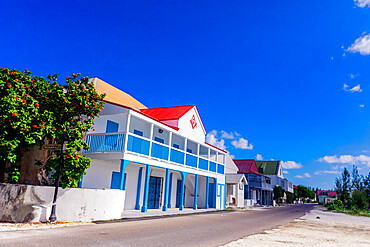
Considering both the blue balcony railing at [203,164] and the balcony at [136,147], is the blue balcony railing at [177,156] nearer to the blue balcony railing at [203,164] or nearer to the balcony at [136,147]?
the balcony at [136,147]

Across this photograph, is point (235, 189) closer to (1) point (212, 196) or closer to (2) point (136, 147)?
(1) point (212, 196)

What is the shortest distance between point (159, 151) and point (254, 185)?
3345 centimetres

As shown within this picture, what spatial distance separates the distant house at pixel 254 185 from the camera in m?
47.2

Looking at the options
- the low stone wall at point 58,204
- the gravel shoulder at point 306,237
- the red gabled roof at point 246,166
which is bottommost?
the gravel shoulder at point 306,237

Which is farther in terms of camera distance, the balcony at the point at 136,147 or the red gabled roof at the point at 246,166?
the red gabled roof at the point at 246,166

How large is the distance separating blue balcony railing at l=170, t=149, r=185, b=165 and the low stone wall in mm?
6752

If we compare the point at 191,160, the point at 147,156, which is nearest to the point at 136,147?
the point at 147,156

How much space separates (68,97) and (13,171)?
3643 mm

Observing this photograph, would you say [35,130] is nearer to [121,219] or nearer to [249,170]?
[121,219]

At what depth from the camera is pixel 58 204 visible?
440 inches

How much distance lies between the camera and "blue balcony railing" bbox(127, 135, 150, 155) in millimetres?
15352

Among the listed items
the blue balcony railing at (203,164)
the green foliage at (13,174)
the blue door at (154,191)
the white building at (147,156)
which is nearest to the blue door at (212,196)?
the white building at (147,156)

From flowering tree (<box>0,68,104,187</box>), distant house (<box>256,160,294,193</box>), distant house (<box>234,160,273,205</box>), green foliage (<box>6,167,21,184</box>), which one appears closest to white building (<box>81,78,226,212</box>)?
flowering tree (<box>0,68,104,187</box>)

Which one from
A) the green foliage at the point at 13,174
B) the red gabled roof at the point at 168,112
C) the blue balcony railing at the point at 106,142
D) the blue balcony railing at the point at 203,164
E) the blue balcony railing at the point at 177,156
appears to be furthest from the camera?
the blue balcony railing at the point at 203,164
